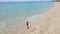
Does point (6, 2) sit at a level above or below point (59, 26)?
above

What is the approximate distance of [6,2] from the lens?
10.6ft

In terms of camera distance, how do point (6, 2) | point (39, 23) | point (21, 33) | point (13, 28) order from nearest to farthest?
point (21, 33) → point (13, 28) → point (39, 23) → point (6, 2)

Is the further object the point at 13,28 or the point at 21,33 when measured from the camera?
the point at 13,28

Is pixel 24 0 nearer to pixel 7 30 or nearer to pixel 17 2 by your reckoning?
pixel 17 2

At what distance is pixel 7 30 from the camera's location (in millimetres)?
1325

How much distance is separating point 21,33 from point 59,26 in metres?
0.55

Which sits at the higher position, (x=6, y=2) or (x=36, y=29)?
(x=6, y=2)

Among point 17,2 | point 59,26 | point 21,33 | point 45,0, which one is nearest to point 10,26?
point 21,33

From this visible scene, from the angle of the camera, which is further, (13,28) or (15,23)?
(15,23)

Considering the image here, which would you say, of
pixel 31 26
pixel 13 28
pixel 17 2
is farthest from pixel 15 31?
pixel 17 2

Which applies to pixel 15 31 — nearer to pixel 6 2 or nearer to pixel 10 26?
pixel 10 26

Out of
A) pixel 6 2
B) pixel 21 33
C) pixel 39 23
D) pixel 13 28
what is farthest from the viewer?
pixel 6 2

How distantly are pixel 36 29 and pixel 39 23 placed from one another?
7.9 inches

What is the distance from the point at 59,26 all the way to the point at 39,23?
278 mm
